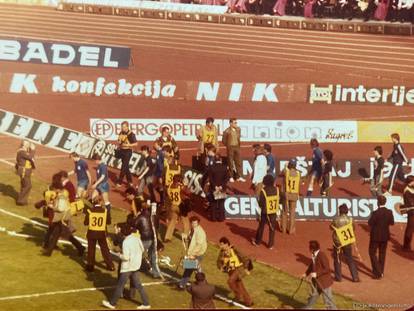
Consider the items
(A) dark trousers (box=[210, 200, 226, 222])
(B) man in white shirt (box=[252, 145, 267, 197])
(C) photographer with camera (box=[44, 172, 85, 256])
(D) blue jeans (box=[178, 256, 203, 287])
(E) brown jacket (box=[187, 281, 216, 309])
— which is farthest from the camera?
(B) man in white shirt (box=[252, 145, 267, 197])

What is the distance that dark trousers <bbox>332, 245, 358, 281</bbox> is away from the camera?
19781 millimetres

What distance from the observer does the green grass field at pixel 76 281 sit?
18.4m

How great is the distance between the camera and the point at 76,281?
1923cm

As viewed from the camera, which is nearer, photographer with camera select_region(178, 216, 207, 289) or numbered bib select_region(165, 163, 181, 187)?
photographer with camera select_region(178, 216, 207, 289)

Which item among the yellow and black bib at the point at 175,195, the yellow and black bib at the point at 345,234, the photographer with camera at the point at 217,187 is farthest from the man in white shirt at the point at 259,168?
the yellow and black bib at the point at 345,234

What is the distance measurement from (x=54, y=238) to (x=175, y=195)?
266cm

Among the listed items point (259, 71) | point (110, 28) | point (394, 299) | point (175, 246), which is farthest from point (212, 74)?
point (394, 299)

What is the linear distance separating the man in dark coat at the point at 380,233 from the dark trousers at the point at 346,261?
0.47 meters

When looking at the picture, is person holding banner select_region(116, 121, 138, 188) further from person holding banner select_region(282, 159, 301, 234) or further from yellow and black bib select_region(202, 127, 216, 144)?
person holding banner select_region(282, 159, 301, 234)

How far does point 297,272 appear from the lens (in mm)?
20609

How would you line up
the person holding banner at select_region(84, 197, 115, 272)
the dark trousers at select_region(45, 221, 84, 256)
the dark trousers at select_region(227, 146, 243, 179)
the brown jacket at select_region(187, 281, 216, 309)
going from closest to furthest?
1. the brown jacket at select_region(187, 281, 216, 309)
2. the person holding banner at select_region(84, 197, 115, 272)
3. the dark trousers at select_region(45, 221, 84, 256)
4. the dark trousers at select_region(227, 146, 243, 179)

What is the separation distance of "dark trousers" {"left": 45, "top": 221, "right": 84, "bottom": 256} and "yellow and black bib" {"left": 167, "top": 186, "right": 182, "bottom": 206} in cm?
212

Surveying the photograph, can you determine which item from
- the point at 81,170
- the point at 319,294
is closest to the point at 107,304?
the point at 319,294

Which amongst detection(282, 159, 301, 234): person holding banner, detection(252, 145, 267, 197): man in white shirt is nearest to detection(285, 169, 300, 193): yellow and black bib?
detection(282, 159, 301, 234): person holding banner
